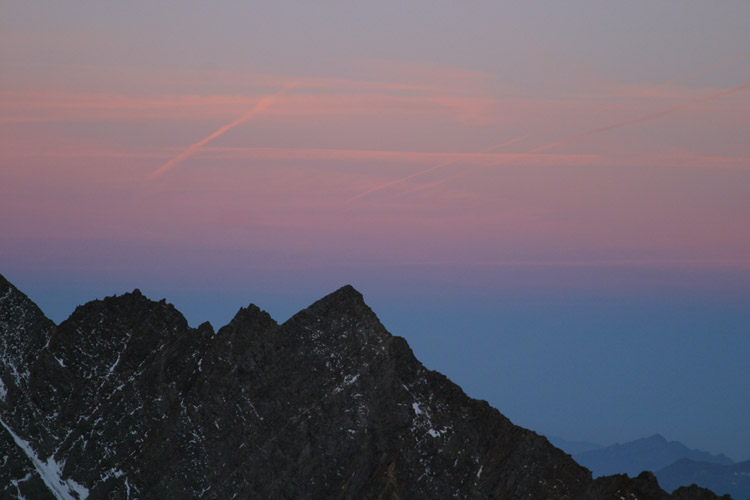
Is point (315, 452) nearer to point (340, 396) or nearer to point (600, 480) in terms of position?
point (340, 396)

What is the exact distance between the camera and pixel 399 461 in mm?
171125

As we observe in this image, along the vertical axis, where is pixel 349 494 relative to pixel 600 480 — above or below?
below

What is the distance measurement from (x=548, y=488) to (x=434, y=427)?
2636cm

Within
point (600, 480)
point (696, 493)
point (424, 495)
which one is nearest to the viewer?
point (696, 493)

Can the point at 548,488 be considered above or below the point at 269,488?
above

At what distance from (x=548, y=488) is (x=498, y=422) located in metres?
19.6

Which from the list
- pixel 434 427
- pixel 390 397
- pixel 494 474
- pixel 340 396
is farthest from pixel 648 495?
pixel 340 396

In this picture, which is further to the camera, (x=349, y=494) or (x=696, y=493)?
(x=349, y=494)

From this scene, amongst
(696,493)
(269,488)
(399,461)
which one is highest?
(696,493)

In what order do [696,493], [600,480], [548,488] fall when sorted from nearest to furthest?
1. [696,493]
2. [600,480]
3. [548,488]

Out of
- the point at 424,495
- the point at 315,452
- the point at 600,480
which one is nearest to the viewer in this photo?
the point at 600,480

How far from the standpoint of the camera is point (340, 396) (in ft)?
627

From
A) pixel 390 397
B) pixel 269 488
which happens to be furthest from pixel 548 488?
pixel 269 488

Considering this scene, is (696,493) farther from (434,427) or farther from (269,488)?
(269,488)
